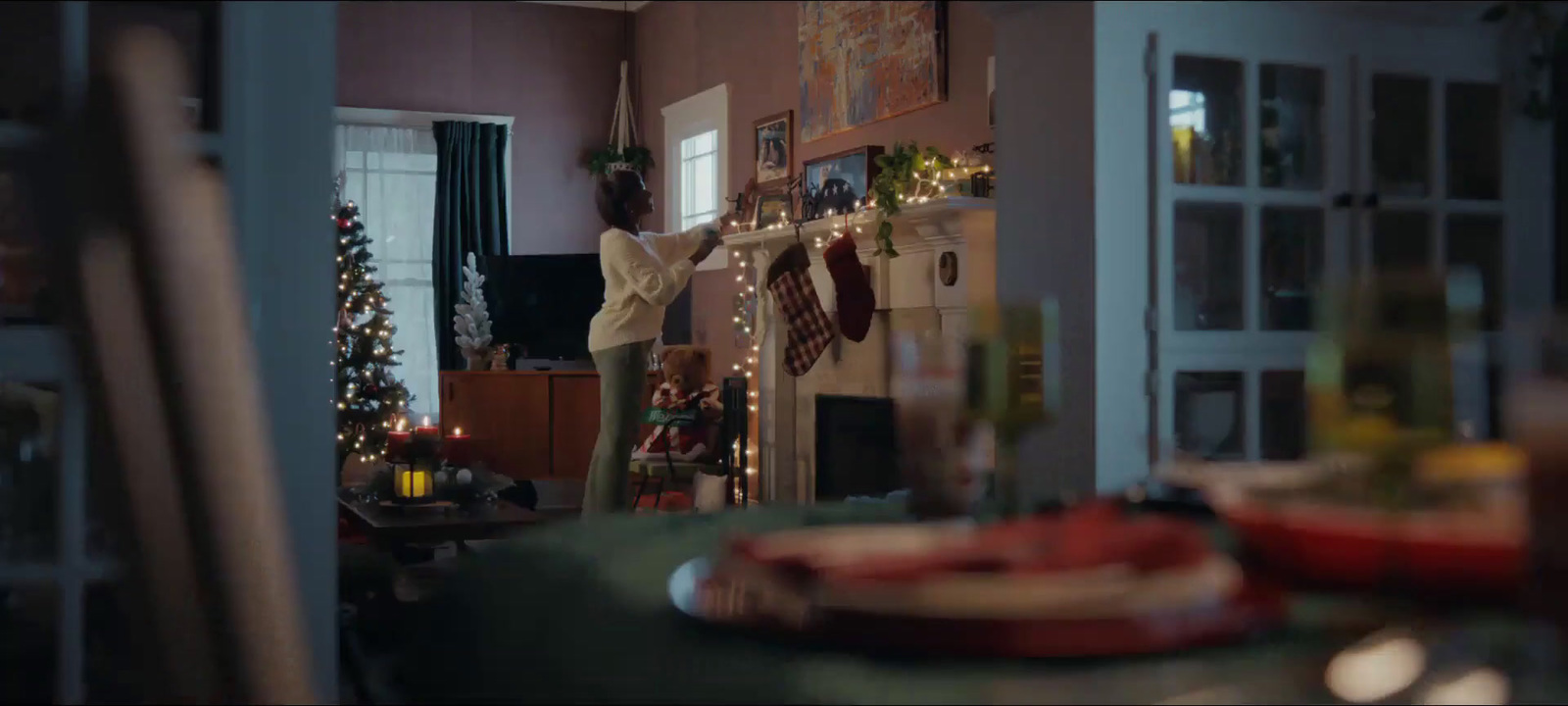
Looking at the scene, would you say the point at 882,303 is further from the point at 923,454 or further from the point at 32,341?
the point at 923,454

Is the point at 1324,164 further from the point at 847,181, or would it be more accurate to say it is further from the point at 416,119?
the point at 416,119

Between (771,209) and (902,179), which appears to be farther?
(771,209)

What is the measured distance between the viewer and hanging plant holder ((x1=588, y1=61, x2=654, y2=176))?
7066mm

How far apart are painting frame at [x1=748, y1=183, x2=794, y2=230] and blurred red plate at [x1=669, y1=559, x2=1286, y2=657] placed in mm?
4824

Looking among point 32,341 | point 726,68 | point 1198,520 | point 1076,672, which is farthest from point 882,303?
point 1076,672

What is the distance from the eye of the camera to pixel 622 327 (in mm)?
3908

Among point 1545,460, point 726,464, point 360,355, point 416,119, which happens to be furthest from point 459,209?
point 1545,460

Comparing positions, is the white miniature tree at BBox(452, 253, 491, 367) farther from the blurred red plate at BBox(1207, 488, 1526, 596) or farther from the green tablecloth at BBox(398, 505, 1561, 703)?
the blurred red plate at BBox(1207, 488, 1526, 596)

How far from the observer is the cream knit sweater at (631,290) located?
391 centimetres

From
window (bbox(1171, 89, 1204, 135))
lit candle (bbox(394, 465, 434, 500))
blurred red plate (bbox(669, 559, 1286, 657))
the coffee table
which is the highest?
window (bbox(1171, 89, 1204, 135))

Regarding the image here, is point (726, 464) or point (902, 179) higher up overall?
point (902, 179)

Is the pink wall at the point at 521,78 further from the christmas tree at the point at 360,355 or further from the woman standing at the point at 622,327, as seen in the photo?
the woman standing at the point at 622,327

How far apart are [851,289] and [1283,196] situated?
2.27 meters

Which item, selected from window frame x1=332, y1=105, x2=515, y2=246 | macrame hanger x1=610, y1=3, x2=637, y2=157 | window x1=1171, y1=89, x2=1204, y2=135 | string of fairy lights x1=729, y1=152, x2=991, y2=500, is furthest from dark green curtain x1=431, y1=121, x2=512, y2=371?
window x1=1171, y1=89, x2=1204, y2=135
